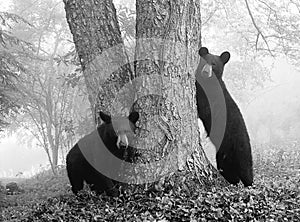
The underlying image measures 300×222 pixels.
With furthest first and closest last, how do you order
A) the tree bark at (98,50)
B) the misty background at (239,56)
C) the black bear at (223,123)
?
the misty background at (239,56) < the black bear at (223,123) < the tree bark at (98,50)

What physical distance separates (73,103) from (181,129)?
19.1m

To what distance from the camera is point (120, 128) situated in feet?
18.8

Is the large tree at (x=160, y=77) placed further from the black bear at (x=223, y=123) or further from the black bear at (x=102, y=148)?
the black bear at (x=223, y=123)

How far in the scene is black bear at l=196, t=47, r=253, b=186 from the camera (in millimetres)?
6293

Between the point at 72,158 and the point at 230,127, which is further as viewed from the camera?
the point at 72,158

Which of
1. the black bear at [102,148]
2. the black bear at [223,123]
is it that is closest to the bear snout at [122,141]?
the black bear at [102,148]

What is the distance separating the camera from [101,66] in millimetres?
5871

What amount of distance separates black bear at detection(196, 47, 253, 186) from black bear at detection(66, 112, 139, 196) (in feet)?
5.13

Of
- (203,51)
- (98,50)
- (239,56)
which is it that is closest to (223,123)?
(203,51)

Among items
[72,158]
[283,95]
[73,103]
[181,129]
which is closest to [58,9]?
[73,103]

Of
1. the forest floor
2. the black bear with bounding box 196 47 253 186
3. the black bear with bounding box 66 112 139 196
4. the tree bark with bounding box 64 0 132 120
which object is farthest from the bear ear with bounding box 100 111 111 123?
the black bear with bounding box 196 47 253 186

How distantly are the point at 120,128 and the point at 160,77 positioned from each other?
944 millimetres

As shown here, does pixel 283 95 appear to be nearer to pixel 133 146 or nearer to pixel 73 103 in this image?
pixel 73 103

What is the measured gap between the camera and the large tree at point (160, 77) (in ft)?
16.8
